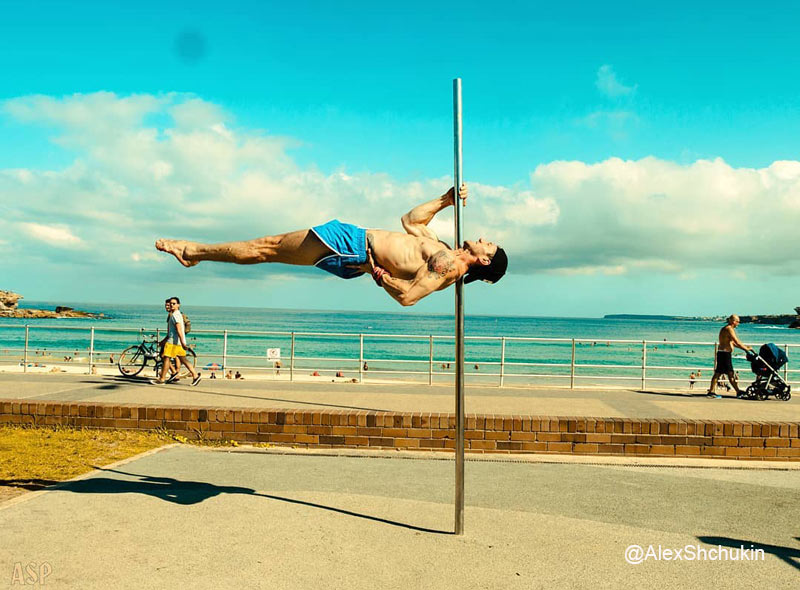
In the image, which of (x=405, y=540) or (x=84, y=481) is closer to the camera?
(x=405, y=540)

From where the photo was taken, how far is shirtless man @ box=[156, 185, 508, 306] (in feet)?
12.6

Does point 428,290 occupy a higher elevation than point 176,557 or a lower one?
higher

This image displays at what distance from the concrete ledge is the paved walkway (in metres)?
1.42

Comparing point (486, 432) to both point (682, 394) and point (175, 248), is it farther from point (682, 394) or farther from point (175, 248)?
point (682, 394)

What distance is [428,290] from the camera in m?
3.77

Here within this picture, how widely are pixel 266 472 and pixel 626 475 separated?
147 inches

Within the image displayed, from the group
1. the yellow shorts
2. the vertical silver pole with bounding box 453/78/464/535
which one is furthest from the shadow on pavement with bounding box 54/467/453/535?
the yellow shorts

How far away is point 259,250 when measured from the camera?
13.2 feet

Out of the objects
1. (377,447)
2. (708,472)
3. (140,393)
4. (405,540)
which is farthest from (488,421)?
(140,393)

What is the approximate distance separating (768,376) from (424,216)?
39.5 ft

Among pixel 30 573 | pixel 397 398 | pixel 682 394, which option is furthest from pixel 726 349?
pixel 30 573

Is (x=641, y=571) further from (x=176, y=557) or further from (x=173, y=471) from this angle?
(x=173, y=471)

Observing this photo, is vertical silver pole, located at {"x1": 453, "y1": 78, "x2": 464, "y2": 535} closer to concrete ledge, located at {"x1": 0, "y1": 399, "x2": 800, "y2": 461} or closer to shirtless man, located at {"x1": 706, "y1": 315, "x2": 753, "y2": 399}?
concrete ledge, located at {"x1": 0, "y1": 399, "x2": 800, "y2": 461}

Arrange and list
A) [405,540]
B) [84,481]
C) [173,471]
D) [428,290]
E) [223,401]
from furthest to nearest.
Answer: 1. [223,401]
2. [173,471]
3. [84,481]
4. [405,540]
5. [428,290]
